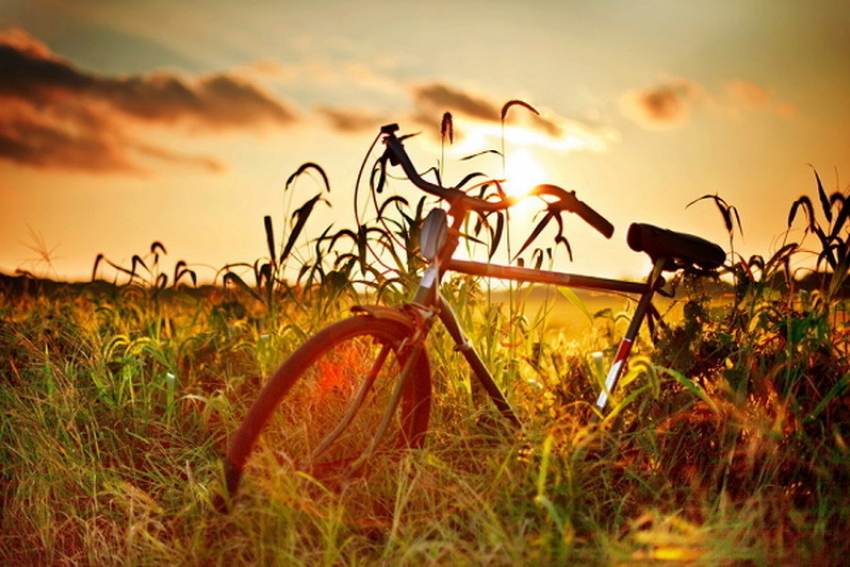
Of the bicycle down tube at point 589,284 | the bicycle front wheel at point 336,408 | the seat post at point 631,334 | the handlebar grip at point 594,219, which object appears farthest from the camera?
the seat post at point 631,334

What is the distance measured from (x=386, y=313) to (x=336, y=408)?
1.13 m

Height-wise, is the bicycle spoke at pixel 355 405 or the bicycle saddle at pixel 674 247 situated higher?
the bicycle saddle at pixel 674 247

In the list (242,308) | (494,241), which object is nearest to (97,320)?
(242,308)

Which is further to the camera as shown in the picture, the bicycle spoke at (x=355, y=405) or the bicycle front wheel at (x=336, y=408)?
the bicycle spoke at (x=355, y=405)

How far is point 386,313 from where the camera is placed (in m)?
2.47

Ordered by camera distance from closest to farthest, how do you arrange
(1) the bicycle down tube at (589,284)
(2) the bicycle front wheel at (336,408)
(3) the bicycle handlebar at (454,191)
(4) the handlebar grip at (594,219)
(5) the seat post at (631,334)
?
(2) the bicycle front wheel at (336,408) → (3) the bicycle handlebar at (454,191) → (1) the bicycle down tube at (589,284) → (4) the handlebar grip at (594,219) → (5) the seat post at (631,334)

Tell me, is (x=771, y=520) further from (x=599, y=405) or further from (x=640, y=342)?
(x=640, y=342)

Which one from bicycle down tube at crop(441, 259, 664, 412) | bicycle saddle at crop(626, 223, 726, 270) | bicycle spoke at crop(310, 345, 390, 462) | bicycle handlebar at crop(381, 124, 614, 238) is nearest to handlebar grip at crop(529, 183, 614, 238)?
bicycle handlebar at crop(381, 124, 614, 238)

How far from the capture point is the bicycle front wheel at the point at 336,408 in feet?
7.77

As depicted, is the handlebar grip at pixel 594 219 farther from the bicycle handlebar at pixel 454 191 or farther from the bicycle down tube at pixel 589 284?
the bicycle down tube at pixel 589 284

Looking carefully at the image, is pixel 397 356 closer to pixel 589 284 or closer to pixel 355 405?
pixel 355 405

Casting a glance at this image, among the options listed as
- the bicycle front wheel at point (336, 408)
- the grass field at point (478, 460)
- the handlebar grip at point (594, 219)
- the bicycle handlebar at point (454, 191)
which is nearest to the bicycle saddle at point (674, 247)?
the grass field at point (478, 460)

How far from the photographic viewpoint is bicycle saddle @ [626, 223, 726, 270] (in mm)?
3320

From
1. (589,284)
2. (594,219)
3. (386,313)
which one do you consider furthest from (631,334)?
(386,313)
